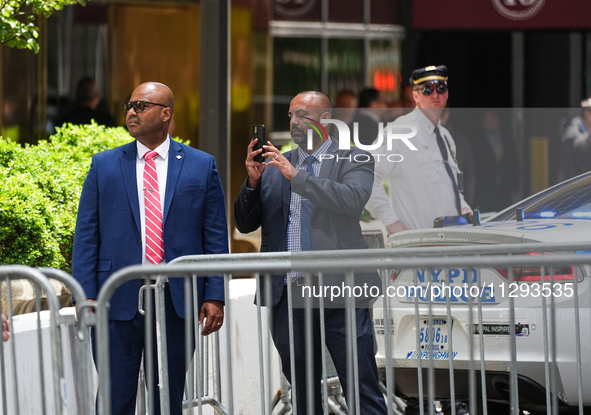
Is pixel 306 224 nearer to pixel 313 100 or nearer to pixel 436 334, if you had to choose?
pixel 313 100

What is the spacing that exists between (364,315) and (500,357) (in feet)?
2.68

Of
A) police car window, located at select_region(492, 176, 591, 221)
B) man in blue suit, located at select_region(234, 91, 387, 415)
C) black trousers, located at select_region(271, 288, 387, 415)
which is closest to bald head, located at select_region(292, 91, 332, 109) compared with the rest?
man in blue suit, located at select_region(234, 91, 387, 415)

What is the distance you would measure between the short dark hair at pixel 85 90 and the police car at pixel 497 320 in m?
5.27

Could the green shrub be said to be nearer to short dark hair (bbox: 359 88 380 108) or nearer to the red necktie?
the red necktie

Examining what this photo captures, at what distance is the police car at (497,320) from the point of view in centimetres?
470

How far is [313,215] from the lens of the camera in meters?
4.80

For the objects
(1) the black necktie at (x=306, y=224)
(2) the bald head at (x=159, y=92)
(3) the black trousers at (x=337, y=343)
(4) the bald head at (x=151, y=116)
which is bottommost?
(3) the black trousers at (x=337, y=343)

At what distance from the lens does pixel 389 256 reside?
481 cm

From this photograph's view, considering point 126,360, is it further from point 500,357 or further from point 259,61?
point 259,61

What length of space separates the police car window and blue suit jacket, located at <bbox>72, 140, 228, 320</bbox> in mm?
2201

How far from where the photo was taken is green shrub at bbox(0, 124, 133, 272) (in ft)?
17.8

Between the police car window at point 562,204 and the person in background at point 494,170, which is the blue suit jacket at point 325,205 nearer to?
the police car window at point 562,204

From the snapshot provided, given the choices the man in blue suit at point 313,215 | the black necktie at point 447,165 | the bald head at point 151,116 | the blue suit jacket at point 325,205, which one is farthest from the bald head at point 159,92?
the black necktie at point 447,165

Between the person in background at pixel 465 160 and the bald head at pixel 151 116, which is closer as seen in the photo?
the bald head at pixel 151 116
